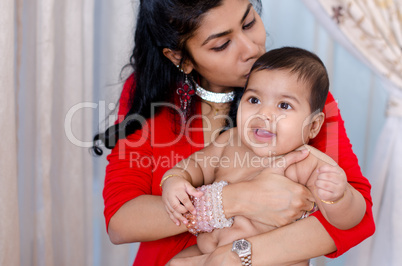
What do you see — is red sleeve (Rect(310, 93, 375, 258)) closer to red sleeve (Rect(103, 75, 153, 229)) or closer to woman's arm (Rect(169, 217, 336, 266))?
woman's arm (Rect(169, 217, 336, 266))

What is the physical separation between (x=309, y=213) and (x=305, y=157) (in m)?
0.18

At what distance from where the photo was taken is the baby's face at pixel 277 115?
1.27 metres

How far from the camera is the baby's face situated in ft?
4.17

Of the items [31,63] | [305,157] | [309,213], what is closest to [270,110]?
[305,157]

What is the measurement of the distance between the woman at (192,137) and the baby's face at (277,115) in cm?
7

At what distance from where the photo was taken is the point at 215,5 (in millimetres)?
1338

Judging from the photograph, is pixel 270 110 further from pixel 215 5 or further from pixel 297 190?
pixel 215 5

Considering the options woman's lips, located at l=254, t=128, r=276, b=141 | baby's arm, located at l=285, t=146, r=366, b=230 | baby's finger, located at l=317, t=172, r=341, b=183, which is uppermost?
woman's lips, located at l=254, t=128, r=276, b=141

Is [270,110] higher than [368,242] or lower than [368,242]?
higher

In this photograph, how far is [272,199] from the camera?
1229 mm

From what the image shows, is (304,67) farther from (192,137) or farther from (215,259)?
(215,259)

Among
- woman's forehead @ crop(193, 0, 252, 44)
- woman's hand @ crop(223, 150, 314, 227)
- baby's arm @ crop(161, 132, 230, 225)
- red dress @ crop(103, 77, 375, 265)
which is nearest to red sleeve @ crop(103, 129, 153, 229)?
red dress @ crop(103, 77, 375, 265)

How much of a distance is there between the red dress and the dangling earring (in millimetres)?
51

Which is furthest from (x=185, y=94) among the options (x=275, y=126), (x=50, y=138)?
(x=50, y=138)
